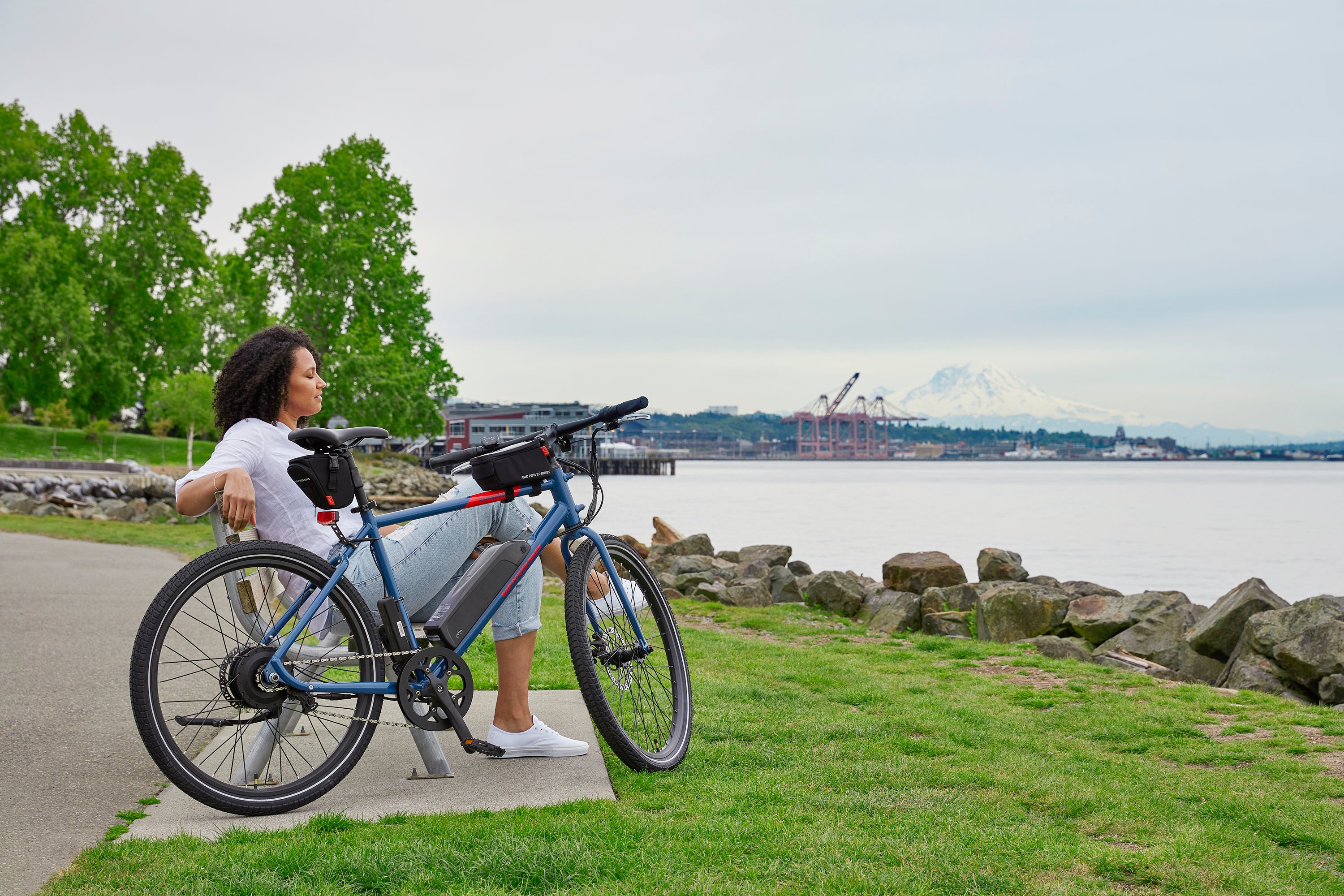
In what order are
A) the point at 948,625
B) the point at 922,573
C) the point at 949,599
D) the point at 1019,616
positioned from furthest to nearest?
the point at 922,573 → the point at 949,599 → the point at 948,625 → the point at 1019,616

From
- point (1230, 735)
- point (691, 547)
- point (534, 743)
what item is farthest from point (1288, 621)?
point (691, 547)

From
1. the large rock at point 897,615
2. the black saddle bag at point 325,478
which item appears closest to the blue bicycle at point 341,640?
the black saddle bag at point 325,478

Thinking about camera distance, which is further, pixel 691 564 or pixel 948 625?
pixel 691 564

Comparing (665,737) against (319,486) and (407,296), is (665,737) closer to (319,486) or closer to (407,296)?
(319,486)

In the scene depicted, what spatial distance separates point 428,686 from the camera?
130 inches

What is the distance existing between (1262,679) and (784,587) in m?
7.10

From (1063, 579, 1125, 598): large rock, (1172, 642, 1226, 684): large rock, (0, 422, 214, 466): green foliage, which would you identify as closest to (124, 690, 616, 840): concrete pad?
(1172, 642, 1226, 684): large rock

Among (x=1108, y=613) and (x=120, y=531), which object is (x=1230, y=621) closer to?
(x=1108, y=613)

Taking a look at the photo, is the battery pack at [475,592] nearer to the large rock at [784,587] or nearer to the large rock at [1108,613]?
the large rock at [1108,613]

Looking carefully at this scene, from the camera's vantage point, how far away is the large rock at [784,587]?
1343 centimetres

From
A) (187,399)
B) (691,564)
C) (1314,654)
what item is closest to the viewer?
(1314,654)

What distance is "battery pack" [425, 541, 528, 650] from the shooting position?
11.0 ft

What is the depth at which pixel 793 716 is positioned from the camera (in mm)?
4945

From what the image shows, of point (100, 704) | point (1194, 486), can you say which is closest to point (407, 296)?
point (100, 704)
